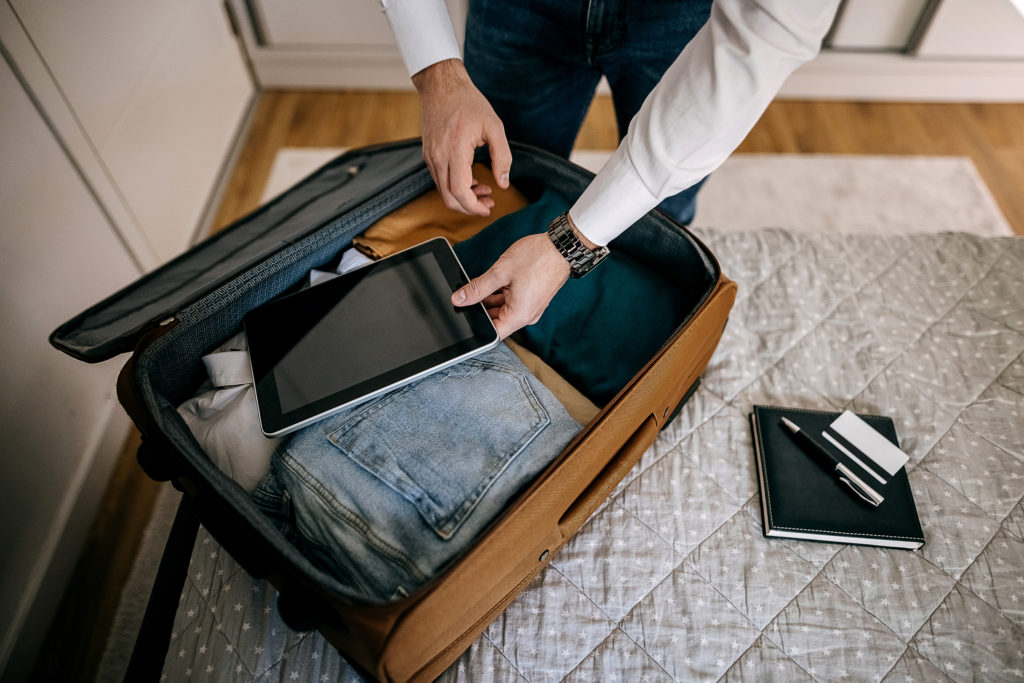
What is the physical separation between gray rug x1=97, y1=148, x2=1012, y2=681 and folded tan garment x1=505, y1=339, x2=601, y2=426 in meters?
0.92

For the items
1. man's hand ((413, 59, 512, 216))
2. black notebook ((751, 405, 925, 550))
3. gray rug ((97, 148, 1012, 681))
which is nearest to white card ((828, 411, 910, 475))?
black notebook ((751, 405, 925, 550))

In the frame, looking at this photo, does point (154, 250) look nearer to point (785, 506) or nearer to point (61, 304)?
point (61, 304)

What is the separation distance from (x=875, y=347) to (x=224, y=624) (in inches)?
38.6

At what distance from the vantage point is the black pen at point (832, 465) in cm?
73

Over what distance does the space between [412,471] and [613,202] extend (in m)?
0.35

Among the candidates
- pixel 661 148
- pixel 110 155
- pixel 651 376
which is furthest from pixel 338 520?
pixel 110 155

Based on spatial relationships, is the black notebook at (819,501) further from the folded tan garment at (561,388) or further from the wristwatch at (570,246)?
the wristwatch at (570,246)

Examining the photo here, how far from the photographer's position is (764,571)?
2.32 feet

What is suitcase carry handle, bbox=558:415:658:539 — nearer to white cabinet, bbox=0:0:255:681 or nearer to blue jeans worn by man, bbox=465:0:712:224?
blue jeans worn by man, bbox=465:0:712:224

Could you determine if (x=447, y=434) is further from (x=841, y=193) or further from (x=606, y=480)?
(x=841, y=193)

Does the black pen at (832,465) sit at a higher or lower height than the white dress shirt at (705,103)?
lower

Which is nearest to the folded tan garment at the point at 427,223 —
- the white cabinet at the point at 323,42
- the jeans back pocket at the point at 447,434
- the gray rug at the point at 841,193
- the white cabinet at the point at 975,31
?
the jeans back pocket at the point at 447,434

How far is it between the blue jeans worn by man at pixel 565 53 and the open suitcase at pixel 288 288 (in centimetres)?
11

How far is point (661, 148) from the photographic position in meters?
0.58
